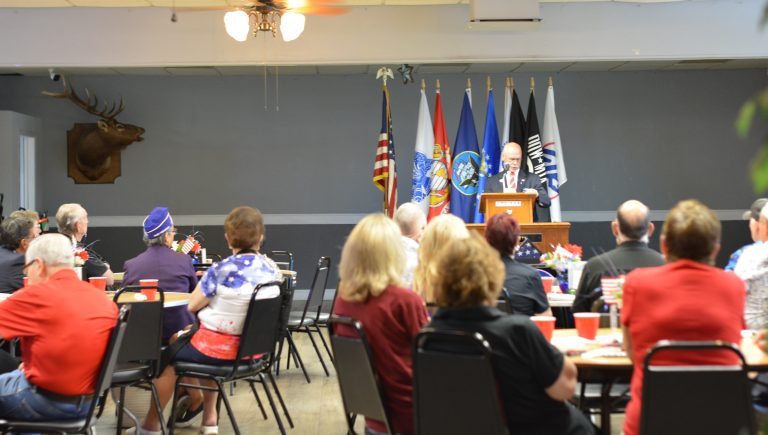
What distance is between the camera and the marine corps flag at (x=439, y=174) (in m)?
9.60

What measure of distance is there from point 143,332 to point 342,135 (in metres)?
7.38

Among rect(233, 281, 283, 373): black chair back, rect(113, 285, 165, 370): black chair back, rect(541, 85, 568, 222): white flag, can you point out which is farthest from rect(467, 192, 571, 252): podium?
rect(113, 285, 165, 370): black chair back

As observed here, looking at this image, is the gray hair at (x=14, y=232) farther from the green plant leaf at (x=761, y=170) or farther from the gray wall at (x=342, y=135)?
the gray wall at (x=342, y=135)

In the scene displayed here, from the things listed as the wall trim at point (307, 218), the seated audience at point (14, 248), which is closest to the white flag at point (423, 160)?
the wall trim at point (307, 218)

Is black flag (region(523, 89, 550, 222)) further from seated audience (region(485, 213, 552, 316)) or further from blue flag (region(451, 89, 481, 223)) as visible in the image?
seated audience (region(485, 213, 552, 316))

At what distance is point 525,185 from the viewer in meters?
8.65

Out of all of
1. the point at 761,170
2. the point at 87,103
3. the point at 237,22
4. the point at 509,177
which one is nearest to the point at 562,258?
the point at 509,177

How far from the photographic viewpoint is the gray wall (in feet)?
37.2

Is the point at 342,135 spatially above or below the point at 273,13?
below

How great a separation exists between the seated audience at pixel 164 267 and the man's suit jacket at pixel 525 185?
3.76 metres

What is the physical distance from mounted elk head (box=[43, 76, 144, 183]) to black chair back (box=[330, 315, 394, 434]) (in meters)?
8.46

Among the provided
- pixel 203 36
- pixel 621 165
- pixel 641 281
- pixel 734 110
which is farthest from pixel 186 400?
pixel 734 110

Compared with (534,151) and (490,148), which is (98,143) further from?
(534,151)

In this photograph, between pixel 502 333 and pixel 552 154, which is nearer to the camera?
pixel 502 333
